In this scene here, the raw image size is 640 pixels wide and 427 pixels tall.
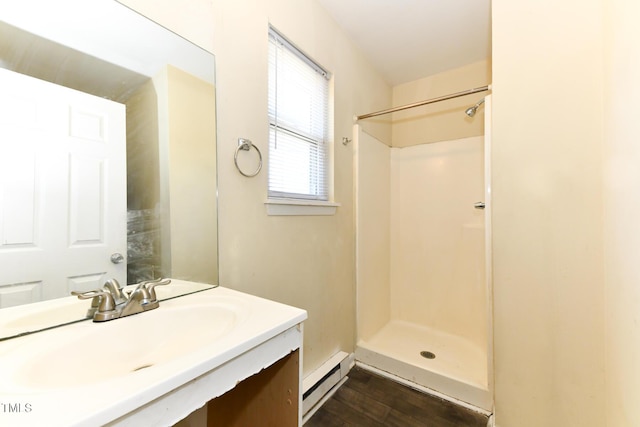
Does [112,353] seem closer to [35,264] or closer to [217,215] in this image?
[35,264]

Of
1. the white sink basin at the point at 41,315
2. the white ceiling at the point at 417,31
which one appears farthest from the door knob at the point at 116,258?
the white ceiling at the point at 417,31

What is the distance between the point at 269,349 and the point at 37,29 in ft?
3.47

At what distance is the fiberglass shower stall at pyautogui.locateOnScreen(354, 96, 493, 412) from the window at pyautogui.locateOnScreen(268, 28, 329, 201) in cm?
36

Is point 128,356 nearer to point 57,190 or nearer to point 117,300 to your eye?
point 117,300

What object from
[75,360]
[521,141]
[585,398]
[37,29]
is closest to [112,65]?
[37,29]

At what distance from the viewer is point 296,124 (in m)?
1.50

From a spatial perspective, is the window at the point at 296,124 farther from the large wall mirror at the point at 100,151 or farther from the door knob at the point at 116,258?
the door knob at the point at 116,258

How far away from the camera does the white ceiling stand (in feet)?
5.17

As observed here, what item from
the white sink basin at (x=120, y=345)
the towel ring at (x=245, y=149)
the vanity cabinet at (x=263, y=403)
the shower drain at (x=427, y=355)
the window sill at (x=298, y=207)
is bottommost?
the shower drain at (x=427, y=355)

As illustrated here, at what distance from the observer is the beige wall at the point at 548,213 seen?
1.12m

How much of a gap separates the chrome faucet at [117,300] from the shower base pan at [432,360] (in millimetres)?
1554

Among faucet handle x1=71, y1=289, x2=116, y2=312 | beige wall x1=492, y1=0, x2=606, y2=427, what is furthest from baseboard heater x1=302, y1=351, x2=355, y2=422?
faucet handle x1=71, y1=289, x2=116, y2=312

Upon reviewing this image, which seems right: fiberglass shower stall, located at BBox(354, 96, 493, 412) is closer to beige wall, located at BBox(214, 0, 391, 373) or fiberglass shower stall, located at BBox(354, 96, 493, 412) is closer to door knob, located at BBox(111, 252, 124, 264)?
beige wall, located at BBox(214, 0, 391, 373)

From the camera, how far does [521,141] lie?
1260mm
